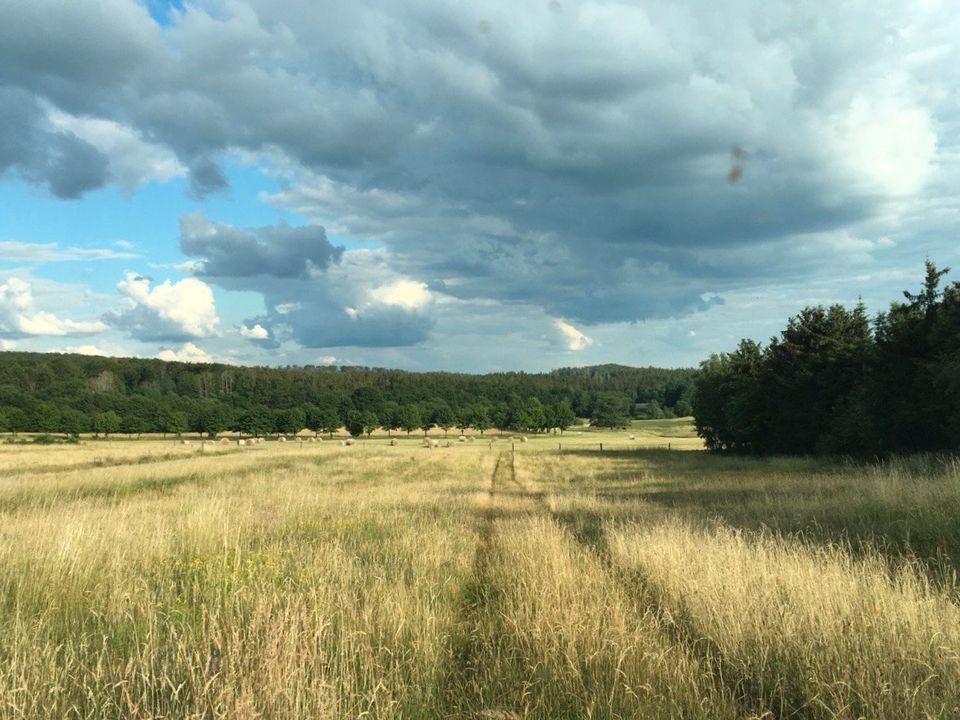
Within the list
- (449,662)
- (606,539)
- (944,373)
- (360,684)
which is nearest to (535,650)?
(449,662)

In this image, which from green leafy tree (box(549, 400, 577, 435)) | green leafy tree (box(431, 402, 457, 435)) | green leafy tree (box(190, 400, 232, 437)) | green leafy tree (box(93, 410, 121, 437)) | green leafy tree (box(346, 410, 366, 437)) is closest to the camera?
green leafy tree (box(93, 410, 121, 437))

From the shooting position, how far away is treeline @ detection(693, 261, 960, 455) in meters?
26.4

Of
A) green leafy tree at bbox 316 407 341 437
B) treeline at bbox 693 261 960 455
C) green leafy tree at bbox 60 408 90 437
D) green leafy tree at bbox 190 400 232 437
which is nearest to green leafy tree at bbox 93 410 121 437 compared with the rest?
green leafy tree at bbox 60 408 90 437

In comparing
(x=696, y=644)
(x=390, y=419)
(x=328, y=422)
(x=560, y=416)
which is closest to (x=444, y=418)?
(x=390, y=419)

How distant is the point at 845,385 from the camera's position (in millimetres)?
40062

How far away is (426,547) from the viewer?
10875 millimetres

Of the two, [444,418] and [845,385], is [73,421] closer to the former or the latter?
[444,418]

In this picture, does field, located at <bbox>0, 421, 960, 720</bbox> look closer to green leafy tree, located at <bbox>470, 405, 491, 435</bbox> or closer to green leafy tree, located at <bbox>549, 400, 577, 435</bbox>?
green leafy tree, located at <bbox>549, 400, 577, 435</bbox>

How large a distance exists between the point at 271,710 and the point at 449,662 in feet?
7.00

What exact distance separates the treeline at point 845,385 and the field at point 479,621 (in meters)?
16.3

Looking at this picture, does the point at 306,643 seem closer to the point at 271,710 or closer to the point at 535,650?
the point at 271,710

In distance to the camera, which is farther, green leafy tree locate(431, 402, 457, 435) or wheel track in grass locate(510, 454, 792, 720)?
green leafy tree locate(431, 402, 457, 435)

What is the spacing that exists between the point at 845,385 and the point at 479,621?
39.8 m

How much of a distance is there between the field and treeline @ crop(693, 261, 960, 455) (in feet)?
53.5
